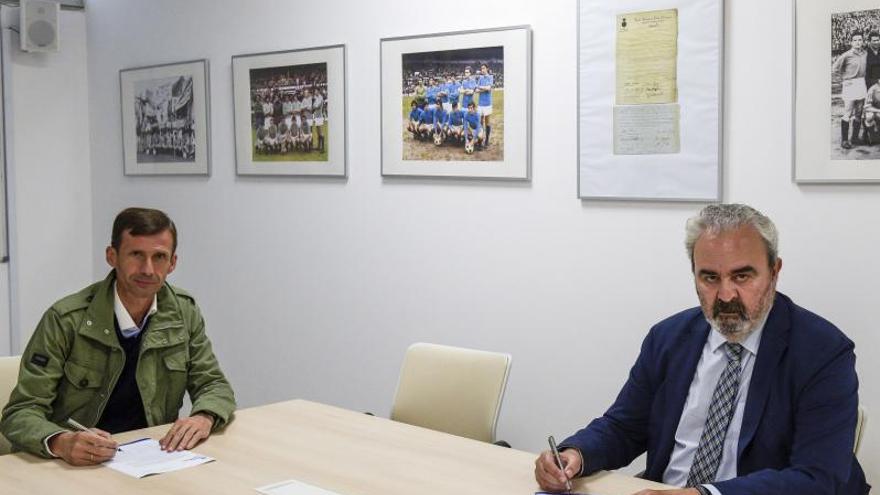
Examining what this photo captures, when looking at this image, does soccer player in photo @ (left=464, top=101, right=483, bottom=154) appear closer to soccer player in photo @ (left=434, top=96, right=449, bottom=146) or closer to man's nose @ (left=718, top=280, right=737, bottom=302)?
soccer player in photo @ (left=434, top=96, right=449, bottom=146)

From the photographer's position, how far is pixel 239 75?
5395 millimetres

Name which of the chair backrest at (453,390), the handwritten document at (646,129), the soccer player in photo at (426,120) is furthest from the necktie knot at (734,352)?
the soccer player in photo at (426,120)

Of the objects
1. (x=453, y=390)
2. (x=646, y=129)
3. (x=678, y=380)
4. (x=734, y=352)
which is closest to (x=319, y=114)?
(x=646, y=129)

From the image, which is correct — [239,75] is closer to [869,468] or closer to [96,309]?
[96,309]

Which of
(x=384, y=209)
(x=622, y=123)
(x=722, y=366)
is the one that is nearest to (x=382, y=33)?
(x=384, y=209)

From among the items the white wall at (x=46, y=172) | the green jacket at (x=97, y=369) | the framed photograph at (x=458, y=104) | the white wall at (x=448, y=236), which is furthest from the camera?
the white wall at (x=46, y=172)

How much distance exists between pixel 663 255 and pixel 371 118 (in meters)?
1.61

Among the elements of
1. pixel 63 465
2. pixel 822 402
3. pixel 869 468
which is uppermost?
pixel 822 402

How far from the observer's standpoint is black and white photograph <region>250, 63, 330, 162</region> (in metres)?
5.04

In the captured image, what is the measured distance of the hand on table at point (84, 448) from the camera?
107 inches

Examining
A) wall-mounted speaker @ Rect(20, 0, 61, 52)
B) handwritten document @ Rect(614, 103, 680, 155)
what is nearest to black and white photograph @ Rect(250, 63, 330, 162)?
wall-mounted speaker @ Rect(20, 0, 61, 52)

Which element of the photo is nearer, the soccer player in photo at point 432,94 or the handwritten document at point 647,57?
the handwritten document at point 647,57

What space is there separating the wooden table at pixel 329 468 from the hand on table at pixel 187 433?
0.03m

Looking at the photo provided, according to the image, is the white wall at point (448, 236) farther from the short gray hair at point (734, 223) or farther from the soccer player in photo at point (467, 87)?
the short gray hair at point (734, 223)
